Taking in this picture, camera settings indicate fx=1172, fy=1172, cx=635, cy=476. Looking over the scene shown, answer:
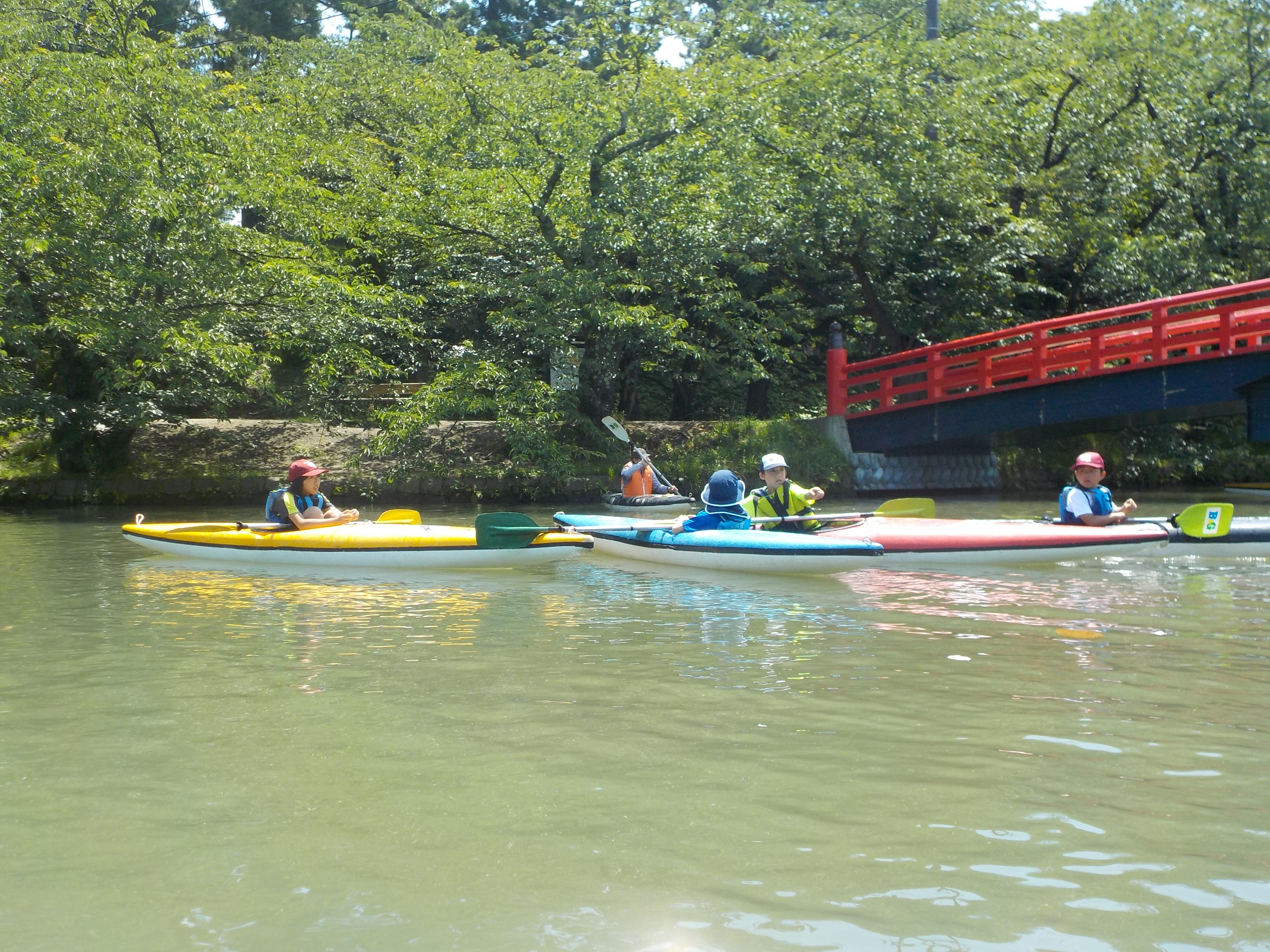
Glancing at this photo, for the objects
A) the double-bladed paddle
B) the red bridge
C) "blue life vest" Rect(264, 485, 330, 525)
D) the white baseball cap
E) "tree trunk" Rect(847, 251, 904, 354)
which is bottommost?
"blue life vest" Rect(264, 485, 330, 525)

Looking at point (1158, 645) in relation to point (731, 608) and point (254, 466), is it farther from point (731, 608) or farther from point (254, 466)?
point (254, 466)

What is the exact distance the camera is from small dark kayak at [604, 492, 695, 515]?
49.6 ft

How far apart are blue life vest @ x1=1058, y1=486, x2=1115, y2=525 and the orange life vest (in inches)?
248

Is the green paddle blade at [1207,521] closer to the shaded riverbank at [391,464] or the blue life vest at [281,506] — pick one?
the blue life vest at [281,506]

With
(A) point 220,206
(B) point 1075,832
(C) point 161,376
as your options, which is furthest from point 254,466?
(B) point 1075,832

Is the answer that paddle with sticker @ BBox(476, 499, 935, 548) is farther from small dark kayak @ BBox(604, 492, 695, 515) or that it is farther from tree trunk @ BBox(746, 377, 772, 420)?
Answer: tree trunk @ BBox(746, 377, 772, 420)

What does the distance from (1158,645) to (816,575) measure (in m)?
3.63

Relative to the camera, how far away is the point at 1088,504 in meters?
10.5

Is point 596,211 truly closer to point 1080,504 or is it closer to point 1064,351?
point 1064,351

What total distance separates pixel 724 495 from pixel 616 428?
810cm

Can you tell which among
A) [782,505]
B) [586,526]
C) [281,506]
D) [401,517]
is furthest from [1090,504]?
[281,506]

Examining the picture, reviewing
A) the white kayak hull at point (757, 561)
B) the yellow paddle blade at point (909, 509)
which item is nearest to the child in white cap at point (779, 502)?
the white kayak hull at point (757, 561)

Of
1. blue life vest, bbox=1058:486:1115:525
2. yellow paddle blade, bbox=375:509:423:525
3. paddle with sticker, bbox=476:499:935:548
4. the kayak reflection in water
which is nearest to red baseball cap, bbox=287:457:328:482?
the kayak reflection in water

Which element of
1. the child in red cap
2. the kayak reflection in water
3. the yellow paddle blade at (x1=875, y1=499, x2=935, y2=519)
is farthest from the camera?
the yellow paddle blade at (x1=875, y1=499, x2=935, y2=519)
